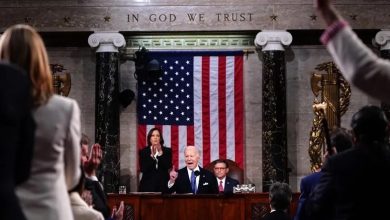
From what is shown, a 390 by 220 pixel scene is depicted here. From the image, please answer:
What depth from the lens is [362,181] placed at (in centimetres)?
372

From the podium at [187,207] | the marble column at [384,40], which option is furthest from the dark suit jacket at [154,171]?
the marble column at [384,40]

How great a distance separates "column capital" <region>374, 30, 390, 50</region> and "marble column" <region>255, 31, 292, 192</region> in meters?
1.76

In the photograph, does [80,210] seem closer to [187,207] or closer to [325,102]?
[187,207]

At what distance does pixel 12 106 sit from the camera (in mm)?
2803

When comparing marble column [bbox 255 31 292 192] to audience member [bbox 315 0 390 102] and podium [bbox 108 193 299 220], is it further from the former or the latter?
audience member [bbox 315 0 390 102]

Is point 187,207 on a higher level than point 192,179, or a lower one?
lower

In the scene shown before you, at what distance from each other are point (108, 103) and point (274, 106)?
328 centimetres

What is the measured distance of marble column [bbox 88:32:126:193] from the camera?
49.1 ft

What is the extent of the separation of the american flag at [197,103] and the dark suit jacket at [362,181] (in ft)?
38.2

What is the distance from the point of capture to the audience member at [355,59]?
9.16ft

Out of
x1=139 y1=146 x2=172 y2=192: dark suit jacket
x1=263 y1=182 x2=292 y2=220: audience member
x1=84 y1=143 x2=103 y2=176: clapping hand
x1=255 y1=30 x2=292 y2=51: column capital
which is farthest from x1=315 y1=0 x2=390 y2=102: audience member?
x1=255 y1=30 x2=292 y2=51: column capital

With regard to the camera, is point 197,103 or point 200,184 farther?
point 197,103

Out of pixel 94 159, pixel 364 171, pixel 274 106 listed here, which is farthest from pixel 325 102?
pixel 364 171

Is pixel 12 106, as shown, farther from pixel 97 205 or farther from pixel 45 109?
pixel 97 205
